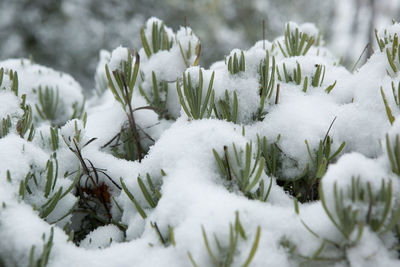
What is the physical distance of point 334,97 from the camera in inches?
43.3

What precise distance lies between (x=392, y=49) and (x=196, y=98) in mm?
604

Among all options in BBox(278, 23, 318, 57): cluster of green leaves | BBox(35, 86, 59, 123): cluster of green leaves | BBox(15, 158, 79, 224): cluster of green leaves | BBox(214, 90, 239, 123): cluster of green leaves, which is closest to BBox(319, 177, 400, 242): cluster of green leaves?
BBox(214, 90, 239, 123): cluster of green leaves

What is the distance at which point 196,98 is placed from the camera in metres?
0.99

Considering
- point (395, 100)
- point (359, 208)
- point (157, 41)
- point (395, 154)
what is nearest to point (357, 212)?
point (359, 208)

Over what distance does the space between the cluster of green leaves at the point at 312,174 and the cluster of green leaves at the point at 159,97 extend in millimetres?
586

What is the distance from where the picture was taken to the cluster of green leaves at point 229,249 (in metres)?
0.67

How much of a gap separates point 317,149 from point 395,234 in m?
0.29

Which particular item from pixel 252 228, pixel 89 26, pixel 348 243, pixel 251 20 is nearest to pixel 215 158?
pixel 252 228

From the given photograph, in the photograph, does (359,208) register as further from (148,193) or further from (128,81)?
(128,81)

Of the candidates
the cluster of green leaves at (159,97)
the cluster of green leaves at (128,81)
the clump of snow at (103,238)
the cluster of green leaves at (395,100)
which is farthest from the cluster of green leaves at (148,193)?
the cluster of green leaves at (395,100)

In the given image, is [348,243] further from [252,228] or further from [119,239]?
[119,239]

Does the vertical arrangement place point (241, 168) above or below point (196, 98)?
below

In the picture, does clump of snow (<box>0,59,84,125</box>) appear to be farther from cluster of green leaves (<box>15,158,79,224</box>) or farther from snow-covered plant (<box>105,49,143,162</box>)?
cluster of green leaves (<box>15,158,79,224</box>)

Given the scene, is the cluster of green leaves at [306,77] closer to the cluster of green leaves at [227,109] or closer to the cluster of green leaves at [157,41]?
the cluster of green leaves at [227,109]
